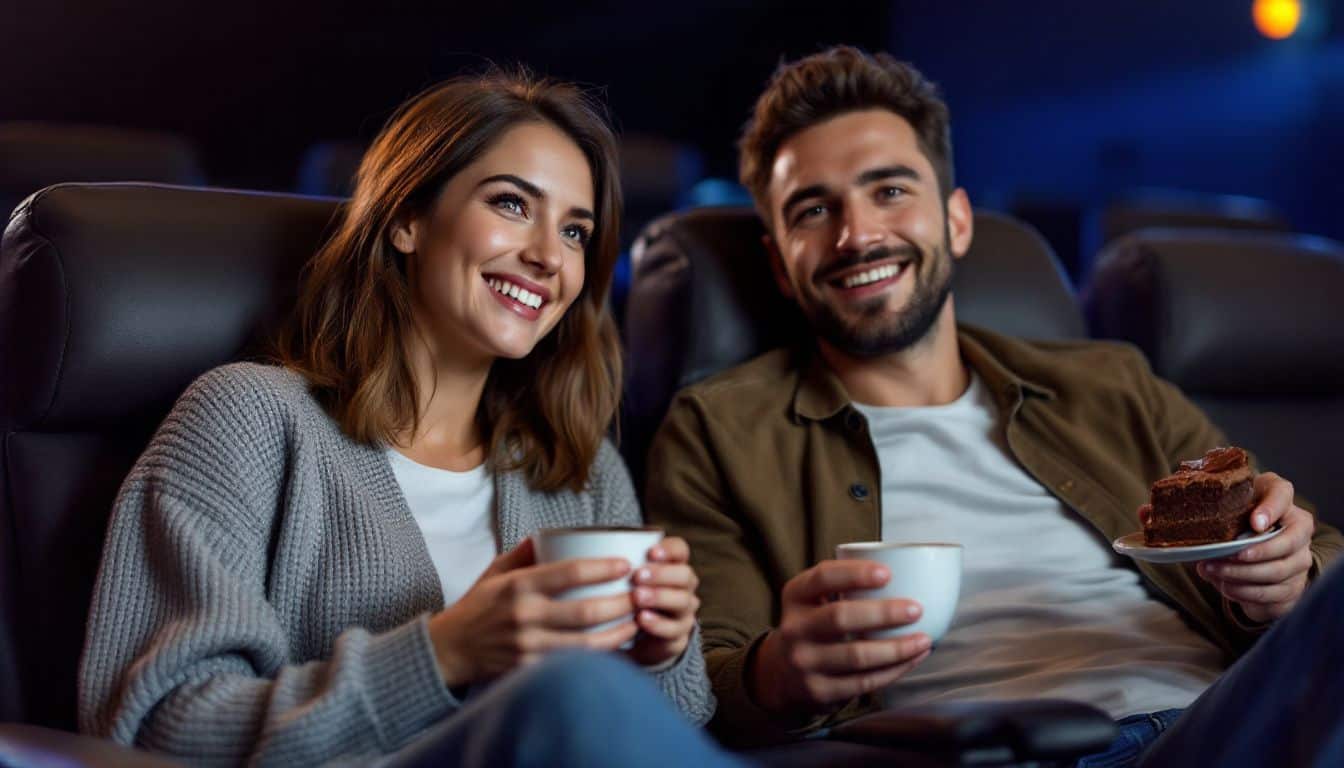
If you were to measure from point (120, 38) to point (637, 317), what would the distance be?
10.8 feet

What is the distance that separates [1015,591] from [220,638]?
0.94 m

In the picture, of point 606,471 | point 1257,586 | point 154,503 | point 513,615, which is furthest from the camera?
point 606,471

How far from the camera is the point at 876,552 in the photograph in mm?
1141

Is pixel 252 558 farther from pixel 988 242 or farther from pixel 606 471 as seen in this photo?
pixel 988 242

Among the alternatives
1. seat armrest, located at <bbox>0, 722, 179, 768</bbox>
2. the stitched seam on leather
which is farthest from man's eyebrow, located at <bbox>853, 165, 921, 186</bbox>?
seat armrest, located at <bbox>0, 722, 179, 768</bbox>

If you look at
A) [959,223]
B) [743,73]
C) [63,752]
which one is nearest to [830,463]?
[959,223]

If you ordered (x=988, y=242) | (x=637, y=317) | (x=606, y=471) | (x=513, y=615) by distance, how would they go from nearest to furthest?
(x=513, y=615)
(x=606, y=471)
(x=637, y=317)
(x=988, y=242)

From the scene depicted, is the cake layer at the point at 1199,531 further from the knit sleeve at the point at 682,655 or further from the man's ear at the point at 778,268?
the man's ear at the point at 778,268

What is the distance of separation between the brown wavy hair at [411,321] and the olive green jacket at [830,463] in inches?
6.1

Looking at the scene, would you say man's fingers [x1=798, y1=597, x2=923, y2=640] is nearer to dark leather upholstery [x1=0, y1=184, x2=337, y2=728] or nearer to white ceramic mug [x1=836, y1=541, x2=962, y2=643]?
white ceramic mug [x1=836, y1=541, x2=962, y2=643]

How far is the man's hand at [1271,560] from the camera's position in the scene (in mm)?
1384

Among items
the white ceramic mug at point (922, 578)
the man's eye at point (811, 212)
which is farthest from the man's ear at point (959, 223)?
the white ceramic mug at point (922, 578)

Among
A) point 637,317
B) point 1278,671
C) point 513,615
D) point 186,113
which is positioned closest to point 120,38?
point 186,113

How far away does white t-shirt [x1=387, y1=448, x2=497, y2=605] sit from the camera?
57.2 inches
